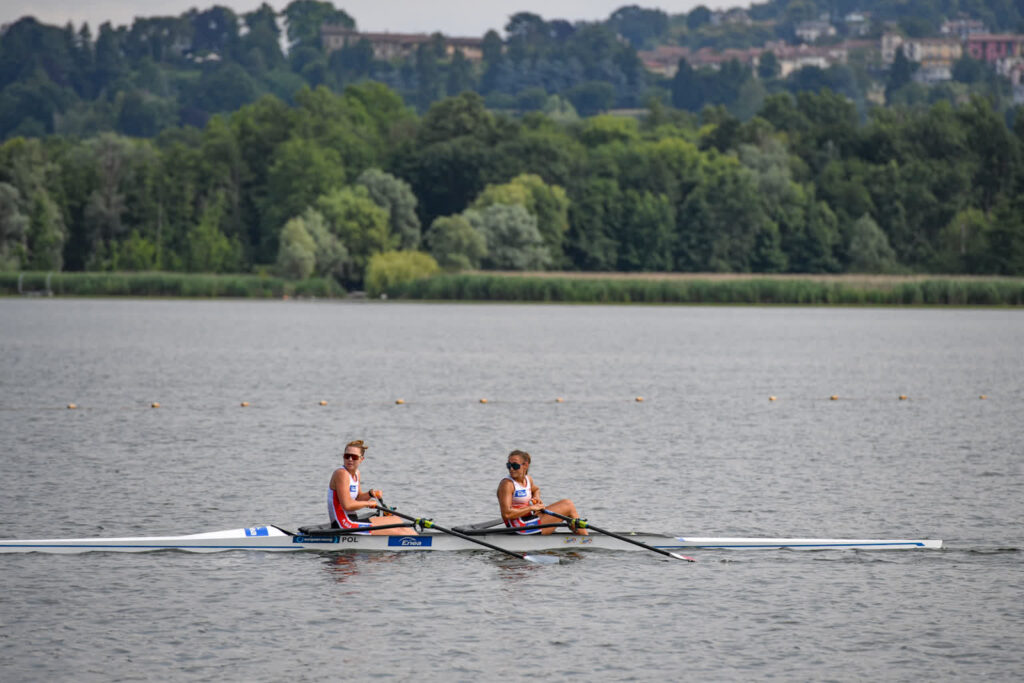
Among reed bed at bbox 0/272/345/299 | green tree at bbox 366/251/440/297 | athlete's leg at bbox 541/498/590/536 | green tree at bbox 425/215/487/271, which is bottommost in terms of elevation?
athlete's leg at bbox 541/498/590/536

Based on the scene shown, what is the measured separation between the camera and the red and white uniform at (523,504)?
74.6 ft

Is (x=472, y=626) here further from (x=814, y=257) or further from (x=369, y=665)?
(x=814, y=257)

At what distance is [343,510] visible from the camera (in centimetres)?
2266

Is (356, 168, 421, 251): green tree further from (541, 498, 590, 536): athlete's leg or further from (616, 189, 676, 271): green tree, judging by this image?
(541, 498, 590, 536): athlete's leg

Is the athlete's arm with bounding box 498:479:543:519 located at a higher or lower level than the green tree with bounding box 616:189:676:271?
lower

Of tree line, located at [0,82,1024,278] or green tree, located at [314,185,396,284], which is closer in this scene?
green tree, located at [314,185,396,284]

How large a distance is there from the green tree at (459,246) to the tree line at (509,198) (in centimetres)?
17

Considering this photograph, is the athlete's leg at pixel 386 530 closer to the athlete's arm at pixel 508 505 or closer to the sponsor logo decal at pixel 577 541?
the athlete's arm at pixel 508 505

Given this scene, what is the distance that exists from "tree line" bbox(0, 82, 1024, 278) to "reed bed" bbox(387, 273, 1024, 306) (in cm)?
324

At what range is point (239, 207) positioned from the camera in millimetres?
148375

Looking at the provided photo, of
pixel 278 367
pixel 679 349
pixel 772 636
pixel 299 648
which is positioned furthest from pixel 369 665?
pixel 679 349

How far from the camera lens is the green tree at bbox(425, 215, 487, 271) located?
123 metres

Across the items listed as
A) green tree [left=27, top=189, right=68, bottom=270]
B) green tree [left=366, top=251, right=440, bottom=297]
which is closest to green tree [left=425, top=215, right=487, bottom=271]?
green tree [left=366, top=251, right=440, bottom=297]

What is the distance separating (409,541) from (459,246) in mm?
101418
